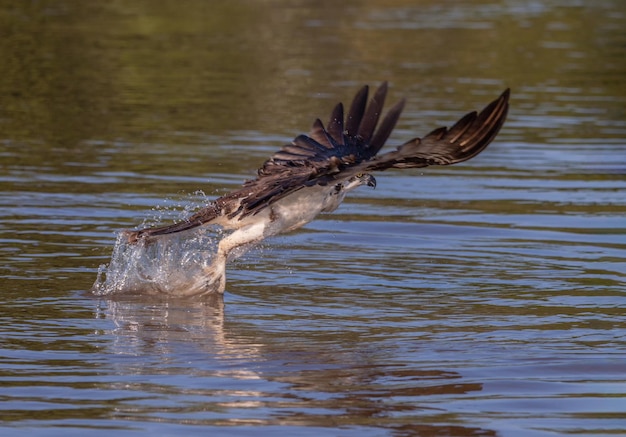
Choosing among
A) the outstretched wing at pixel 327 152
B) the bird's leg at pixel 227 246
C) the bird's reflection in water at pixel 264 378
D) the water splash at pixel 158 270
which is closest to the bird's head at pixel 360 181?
the outstretched wing at pixel 327 152

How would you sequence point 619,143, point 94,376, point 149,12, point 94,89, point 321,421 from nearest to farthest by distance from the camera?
point 321,421 < point 94,376 < point 619,143 < point 94,89 < point 149,12

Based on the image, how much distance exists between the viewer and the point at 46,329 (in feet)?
23.2

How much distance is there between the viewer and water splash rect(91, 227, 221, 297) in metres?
8.01

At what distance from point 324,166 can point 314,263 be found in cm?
235

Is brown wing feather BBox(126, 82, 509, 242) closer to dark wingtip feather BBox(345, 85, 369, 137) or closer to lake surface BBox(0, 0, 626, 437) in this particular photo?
dark wingtip feather BBox(345, 85, 369, 137)

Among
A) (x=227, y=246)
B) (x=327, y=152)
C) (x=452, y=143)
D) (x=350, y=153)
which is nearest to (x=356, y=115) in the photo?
(x=327, y=152)

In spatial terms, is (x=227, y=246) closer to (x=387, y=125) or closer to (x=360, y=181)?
(x=360, y=181)

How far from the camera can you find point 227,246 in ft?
25.5

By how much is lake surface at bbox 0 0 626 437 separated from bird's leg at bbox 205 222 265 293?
135 mm

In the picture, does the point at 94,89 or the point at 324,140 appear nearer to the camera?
the point at 324,140

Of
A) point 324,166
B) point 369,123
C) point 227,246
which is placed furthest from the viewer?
point 227,246

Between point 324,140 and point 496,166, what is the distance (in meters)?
5.56

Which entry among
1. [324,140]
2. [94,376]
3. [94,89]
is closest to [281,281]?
[324,140]

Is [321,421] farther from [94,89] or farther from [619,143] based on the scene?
[94,89]
